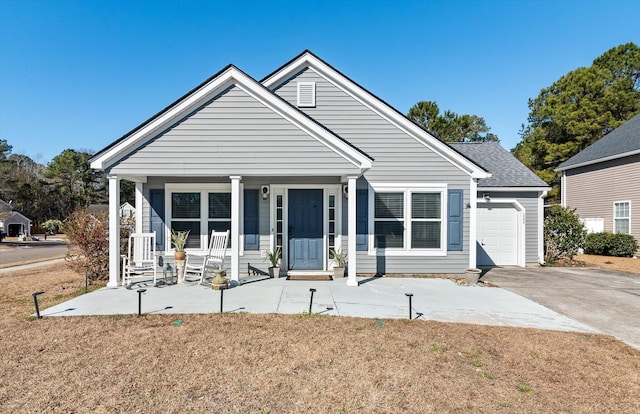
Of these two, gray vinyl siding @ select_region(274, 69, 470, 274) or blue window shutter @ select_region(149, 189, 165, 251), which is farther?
gray vinyl siding @ select_region(274, 69, 470, 274)

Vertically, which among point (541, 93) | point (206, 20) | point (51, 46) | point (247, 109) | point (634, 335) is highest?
point (541, 93)

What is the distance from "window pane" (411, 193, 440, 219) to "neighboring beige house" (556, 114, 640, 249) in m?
11.6

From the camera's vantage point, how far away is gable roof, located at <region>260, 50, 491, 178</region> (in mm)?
8766

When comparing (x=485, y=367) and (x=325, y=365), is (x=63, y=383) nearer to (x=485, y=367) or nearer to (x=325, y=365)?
(x=325, y=365)

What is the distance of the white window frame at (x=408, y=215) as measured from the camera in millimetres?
8781

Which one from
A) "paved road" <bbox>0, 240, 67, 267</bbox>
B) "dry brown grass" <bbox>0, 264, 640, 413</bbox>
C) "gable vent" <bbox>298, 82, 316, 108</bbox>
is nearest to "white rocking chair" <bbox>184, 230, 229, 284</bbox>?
"dry brown grass" <bbox>0, 264, 640, 413</bbox>

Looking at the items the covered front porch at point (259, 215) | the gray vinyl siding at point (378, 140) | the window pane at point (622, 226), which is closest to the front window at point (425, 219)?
the gray vinyl siding at point (378, 140)

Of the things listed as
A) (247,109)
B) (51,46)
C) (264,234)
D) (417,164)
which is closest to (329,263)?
(264,234)

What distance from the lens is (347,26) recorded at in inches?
568

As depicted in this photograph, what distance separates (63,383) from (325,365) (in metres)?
2.76

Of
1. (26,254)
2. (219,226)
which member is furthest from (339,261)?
(26,254)

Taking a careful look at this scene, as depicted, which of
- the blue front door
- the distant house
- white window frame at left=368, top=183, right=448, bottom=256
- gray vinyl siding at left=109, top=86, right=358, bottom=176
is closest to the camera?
gray vinyl siding at left=109, top=86, right=358, bottom=176

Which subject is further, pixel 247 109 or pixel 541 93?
pixel 541 93

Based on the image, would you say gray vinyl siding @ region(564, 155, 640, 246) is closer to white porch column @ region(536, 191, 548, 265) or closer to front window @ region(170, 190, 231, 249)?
white porch column @ region(536, 191, 548, 265)
